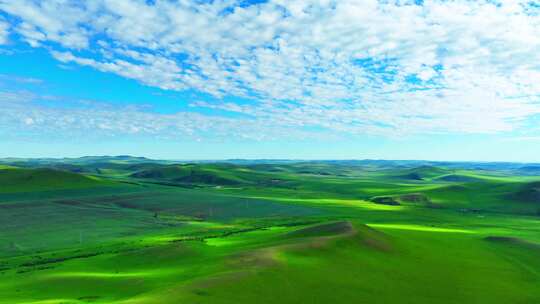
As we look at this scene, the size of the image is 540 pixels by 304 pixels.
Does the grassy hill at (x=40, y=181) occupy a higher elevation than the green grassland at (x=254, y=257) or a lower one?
higher

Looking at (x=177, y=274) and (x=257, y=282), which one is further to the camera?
(x=177, y=274)

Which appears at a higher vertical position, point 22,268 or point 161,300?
point 161,300

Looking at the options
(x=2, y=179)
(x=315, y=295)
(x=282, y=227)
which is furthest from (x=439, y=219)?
(x=2, y=179)

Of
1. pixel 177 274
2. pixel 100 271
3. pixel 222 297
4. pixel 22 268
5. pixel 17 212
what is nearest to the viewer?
pixel 222 297

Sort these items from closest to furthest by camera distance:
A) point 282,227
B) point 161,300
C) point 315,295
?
1. point 161,300
2. point 315,295
3. point 282,227

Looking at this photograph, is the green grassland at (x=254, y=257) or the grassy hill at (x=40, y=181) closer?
the green grassland at (x=254, y=257)

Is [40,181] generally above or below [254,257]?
above

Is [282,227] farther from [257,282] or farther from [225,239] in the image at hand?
[257,282]

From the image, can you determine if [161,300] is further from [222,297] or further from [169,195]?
[169,195]

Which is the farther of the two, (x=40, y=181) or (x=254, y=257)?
(x=40, y=181)

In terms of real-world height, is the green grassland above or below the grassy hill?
below

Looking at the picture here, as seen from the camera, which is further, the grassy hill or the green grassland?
the grassy hill
